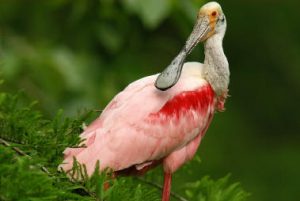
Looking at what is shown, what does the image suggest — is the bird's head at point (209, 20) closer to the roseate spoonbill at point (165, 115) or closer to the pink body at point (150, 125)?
the roseate spoonbill at point (165, 115)

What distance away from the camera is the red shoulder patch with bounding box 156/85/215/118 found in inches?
173

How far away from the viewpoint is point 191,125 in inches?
176

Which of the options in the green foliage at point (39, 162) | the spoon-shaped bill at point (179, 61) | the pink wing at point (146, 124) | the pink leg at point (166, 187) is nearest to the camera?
the green foliage at point (39, 162)

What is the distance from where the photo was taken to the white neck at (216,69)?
4.41m

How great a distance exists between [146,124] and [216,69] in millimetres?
328

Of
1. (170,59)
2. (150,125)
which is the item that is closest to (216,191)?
(150,125)

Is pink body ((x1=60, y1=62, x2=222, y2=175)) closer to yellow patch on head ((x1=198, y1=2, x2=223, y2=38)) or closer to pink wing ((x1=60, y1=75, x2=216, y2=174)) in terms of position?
pink wing ((x1=60, y1=75, x2=216, y2=174))

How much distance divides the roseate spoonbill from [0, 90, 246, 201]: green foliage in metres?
0.57

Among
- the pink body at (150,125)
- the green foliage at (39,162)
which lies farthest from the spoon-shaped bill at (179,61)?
the green foliage at (39,162)

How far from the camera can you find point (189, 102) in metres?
4.44

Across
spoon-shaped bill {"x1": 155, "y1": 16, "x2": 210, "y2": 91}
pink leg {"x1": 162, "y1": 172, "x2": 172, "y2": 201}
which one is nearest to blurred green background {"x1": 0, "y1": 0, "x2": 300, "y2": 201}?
pink leg {"x1": 162, "y1": 172, "x2": 172, "y2": 201}

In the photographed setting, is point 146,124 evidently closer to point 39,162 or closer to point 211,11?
point 211,11

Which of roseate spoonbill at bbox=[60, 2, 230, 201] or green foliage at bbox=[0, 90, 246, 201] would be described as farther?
roseate spoonbill at bbox=[60, 2, 230, 201]

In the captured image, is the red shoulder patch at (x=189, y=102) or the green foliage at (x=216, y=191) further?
the red shoulder patch at (x=189, y=102)
